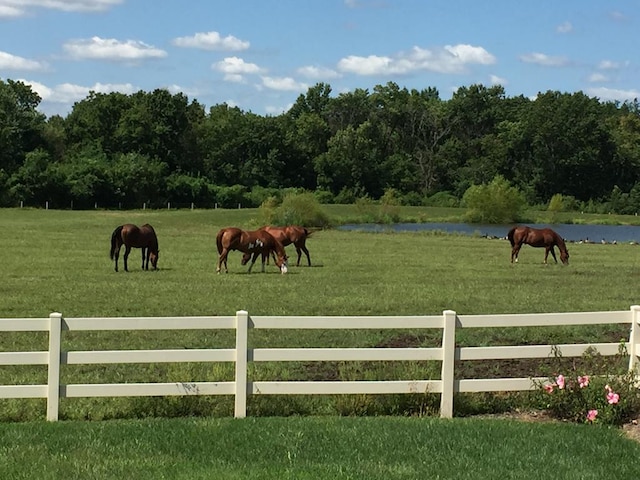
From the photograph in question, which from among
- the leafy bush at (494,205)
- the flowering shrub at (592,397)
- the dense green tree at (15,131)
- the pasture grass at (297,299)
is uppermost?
the dense green tree at (15,131)

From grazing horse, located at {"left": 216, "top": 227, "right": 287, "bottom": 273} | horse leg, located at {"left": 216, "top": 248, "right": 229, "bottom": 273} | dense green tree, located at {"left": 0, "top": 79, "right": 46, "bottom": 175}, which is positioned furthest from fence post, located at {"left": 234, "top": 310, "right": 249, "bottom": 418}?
dense green tree, located at {"left": 0, "top": 79, "right": 46, "bottom": 175}

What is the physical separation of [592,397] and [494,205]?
6691 cm

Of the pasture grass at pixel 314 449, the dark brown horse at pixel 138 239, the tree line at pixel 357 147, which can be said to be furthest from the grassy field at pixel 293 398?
the tree line at pixel 357 147

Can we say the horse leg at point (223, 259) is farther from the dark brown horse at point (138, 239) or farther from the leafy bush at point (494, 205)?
the leafy bush at point (494, 205)

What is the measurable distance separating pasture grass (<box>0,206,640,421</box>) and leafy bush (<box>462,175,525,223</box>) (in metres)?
36.1

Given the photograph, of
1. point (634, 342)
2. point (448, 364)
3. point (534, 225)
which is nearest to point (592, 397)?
point (634, 342)

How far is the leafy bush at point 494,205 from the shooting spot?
7338cm

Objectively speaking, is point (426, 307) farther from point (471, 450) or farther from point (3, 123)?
point (3, 123)

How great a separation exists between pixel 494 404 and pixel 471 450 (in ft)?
6.67

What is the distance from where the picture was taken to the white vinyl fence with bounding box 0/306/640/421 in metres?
7.57

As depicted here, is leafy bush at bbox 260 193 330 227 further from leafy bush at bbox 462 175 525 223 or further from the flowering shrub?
the flowering shrub

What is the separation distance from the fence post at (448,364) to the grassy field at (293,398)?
0.24m

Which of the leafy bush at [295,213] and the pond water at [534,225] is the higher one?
the leafy bush at [295,213]

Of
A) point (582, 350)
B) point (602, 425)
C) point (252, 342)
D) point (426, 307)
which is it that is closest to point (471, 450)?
point (602, 425)
